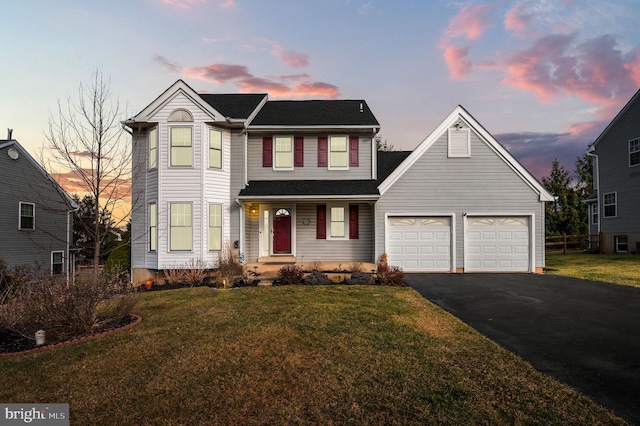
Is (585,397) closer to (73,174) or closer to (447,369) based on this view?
(447,369)

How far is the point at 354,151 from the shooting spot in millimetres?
16906

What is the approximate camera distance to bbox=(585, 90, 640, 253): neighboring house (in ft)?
73.4

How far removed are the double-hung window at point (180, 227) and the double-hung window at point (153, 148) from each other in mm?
2106

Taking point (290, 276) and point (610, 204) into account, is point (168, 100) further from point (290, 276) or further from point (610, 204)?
point (610, 204)

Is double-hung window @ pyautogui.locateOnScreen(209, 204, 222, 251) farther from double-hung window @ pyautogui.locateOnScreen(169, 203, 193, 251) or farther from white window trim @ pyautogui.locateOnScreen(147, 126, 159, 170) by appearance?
white window trim @ pyautogui.locateOnScreen(147, 126, 159, 170)

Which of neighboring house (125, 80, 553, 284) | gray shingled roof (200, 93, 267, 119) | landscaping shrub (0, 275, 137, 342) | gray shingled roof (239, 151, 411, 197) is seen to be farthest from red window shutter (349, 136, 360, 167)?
landscaping shrub (0, 275, 137, 342)

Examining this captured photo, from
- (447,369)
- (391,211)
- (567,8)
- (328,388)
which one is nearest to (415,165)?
(391,211)

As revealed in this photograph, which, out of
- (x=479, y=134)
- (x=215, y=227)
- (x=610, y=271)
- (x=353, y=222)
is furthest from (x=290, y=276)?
(x=610, y=271)

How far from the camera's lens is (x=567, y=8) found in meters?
13.3

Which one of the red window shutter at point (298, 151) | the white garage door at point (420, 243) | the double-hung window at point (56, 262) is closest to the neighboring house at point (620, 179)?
the white garage door at point (420, 243)

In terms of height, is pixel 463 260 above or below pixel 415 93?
below

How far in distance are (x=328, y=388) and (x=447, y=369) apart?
1.90 meters

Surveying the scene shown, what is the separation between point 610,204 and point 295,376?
29568mm

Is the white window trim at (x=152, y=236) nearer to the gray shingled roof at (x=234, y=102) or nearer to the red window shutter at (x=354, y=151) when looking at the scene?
the gray shingled roof at (x=234, y=102)
